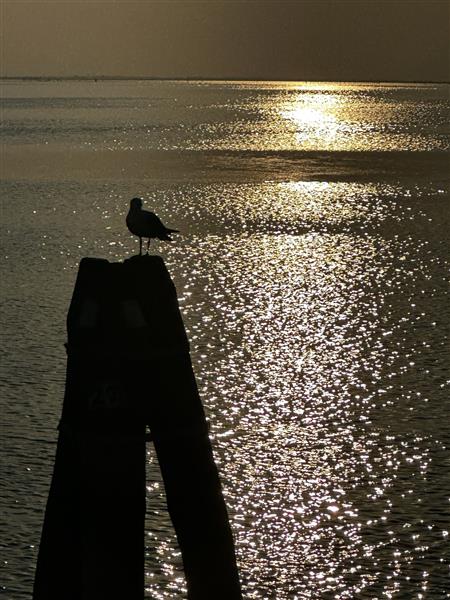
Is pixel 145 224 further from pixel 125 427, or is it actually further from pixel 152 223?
pixel 125 427

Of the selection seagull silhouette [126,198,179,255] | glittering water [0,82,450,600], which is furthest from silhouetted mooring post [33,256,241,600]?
glittering water [0,82,450,600]

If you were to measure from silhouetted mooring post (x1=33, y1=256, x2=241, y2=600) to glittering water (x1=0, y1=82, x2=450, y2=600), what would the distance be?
1707mm

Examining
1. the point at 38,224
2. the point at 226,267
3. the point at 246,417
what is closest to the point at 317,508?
the point at 246,417

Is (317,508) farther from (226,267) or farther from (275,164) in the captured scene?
(275,164)

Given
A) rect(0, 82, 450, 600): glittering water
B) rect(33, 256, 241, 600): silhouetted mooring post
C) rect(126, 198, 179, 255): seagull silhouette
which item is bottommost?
rect(33, 256, 241, 600): silhouetted mooring post

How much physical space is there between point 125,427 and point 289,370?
19.9 ft

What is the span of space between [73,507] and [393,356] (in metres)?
6.63

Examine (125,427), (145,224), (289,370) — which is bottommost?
(125,427)

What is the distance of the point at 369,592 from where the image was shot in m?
6.17

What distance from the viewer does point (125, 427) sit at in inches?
175

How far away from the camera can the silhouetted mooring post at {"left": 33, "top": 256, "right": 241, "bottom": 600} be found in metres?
4.40

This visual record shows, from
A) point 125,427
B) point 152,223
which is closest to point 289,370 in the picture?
point 152,223

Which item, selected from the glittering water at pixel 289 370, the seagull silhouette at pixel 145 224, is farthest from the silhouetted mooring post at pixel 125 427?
the glittering water at pixel 289 370

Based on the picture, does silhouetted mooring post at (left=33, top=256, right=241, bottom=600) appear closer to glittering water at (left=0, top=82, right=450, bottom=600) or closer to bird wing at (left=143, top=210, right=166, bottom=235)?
bird wing at (left=143, top=210, right=166, bottom=235)
